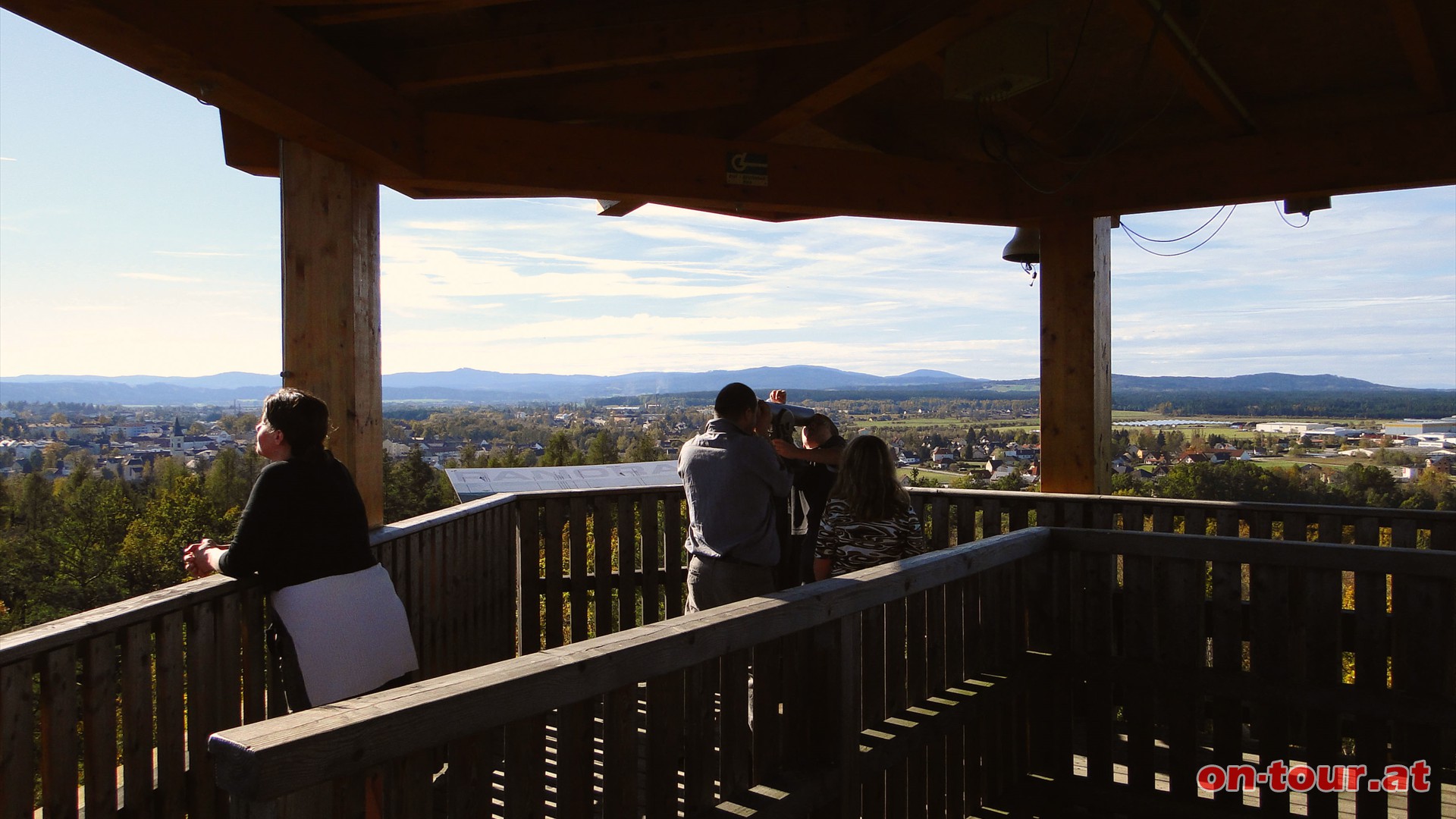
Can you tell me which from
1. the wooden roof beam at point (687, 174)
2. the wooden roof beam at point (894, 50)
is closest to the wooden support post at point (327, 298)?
the wooden roof beam at point (687, 174)

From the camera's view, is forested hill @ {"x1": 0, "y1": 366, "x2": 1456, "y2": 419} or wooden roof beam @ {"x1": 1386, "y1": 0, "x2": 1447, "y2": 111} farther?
forested hill @ {"x1": 0, "y1": 366, "x2": 1456, "y2": 419}

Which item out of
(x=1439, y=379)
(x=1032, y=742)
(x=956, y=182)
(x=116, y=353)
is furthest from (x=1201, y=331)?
(x=116, y=353)

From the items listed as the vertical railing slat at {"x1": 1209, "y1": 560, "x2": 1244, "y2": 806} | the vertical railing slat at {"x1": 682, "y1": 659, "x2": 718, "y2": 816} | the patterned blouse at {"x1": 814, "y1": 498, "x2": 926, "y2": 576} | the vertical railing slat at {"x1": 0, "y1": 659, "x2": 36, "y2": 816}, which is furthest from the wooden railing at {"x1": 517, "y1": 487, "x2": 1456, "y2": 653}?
the vertical railing slat at {"x1": 682, "y1": 659, "x2": 718, "y2": 816}

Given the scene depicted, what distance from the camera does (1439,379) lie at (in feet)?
67.6

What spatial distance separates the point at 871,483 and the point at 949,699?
2.99 feet

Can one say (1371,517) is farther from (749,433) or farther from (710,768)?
(710,768)

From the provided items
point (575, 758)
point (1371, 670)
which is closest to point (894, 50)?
point (1371, 670)

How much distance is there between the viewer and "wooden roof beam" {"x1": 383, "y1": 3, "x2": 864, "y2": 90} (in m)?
3.96

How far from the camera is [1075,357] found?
5.66 meters

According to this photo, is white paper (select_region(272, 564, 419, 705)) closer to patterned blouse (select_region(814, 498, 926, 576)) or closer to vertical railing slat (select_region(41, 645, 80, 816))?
vertical railing slat (select_region(41, 645, 80, 816))

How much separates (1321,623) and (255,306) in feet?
351

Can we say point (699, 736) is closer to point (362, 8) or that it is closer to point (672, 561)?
point (362, 8)

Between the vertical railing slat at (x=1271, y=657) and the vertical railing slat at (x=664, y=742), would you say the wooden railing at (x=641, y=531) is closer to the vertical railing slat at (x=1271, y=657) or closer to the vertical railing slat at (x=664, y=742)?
the vertical railing slat at (x=1271, y=657)

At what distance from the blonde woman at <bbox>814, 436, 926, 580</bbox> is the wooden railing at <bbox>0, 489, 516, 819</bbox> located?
2.03 m
